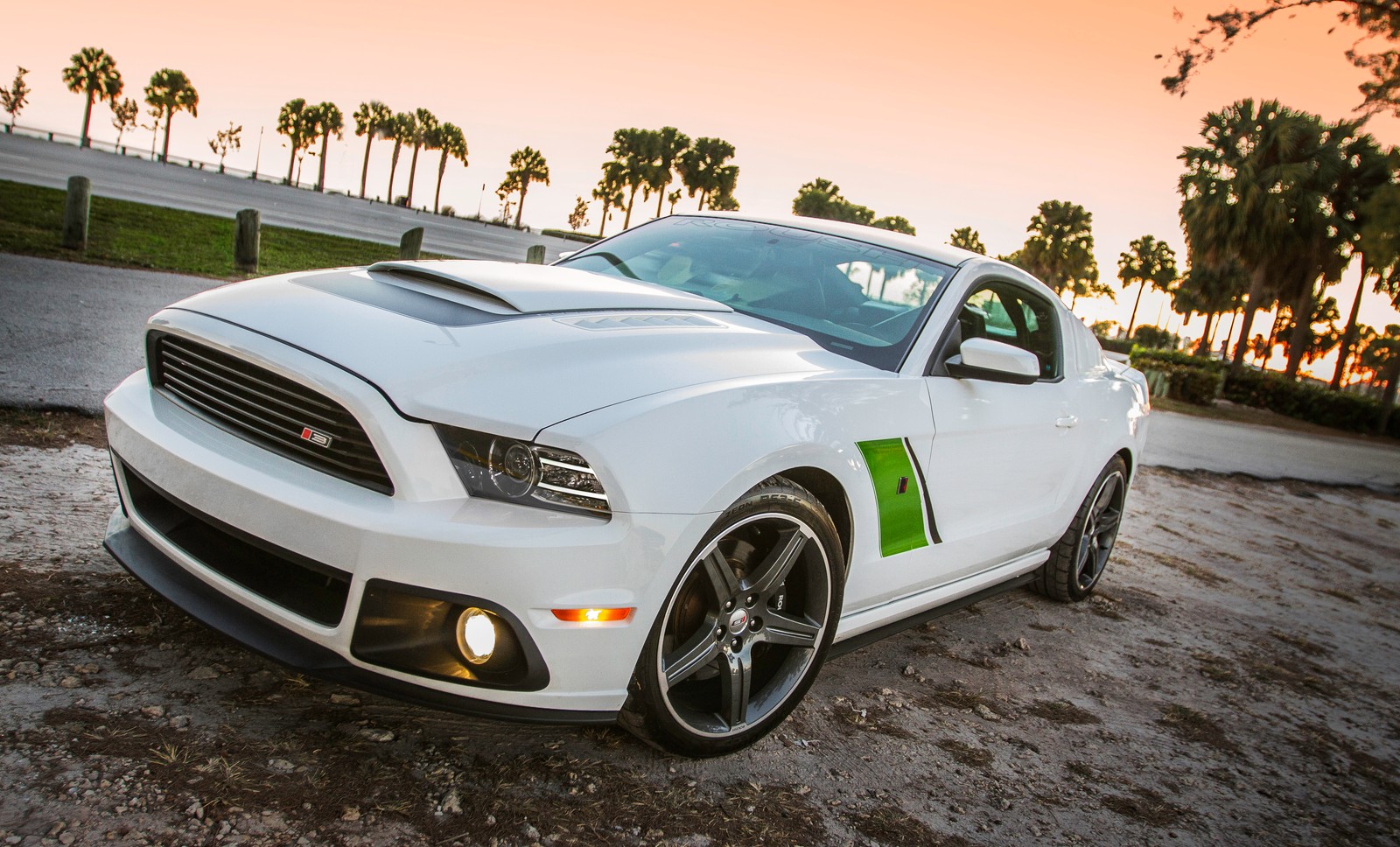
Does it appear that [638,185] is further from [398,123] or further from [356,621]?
[356,621]

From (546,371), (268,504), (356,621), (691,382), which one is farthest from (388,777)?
(691,382)

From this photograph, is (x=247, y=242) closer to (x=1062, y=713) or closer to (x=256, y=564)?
(x=256, y=564)

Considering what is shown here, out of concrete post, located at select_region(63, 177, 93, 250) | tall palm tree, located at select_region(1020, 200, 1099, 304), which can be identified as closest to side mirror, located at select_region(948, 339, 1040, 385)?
concrete post, located at select_region(63, 177, 93, 250)

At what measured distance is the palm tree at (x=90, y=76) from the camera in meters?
113

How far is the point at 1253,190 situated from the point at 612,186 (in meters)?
85.2

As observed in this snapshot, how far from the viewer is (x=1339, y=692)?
4180 mm

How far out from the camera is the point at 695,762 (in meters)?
2.52

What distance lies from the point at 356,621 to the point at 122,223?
1669cm

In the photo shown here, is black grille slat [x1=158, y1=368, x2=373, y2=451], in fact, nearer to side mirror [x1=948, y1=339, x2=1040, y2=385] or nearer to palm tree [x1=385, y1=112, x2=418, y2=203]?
side mirror [x1=948, y1=339, x2=1040, y2=385]

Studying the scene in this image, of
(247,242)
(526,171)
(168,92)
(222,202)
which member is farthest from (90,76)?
(247,242)

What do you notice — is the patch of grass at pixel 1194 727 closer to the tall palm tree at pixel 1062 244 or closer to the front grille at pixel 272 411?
the front grille at pixel 272 411

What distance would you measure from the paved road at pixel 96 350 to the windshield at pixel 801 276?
3.18 metres

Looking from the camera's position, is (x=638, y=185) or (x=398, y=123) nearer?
(x=638, y=185)

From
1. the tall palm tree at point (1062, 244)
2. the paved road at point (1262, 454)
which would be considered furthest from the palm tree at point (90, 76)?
the paved road at point (1262, 454)
